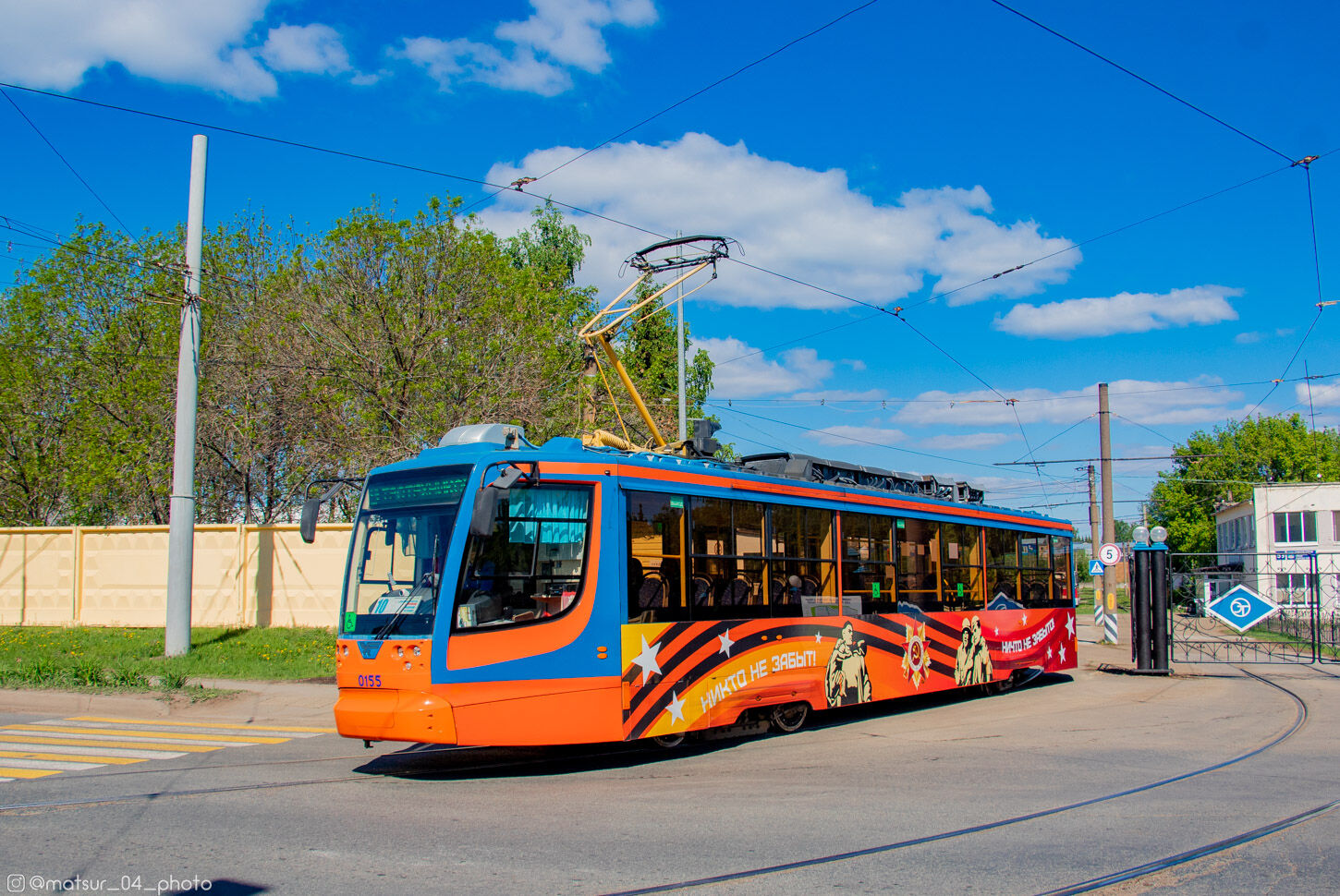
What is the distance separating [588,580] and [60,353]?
22.6 metres

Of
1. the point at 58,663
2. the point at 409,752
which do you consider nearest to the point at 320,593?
the point at 58,663

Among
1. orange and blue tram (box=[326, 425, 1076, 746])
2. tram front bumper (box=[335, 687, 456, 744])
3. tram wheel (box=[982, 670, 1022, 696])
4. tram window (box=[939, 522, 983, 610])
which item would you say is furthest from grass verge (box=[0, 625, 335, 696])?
tram wheel (box=[982, 670, 1022, 696])

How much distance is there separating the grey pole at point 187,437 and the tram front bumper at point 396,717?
8.99m

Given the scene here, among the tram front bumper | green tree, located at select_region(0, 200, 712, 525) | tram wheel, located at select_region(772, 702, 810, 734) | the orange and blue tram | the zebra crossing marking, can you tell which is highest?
green tree, located at select_region(0, 200, 712, 525)

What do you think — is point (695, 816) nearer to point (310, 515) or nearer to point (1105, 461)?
point (310, 515)

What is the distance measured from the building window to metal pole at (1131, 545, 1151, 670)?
39.9 m

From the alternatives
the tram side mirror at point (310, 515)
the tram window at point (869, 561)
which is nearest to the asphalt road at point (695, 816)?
the tram window at point (869, 561)

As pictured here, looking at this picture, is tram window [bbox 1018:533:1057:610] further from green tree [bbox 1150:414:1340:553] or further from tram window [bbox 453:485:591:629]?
green tree [bbox 1150:414:1340:553]

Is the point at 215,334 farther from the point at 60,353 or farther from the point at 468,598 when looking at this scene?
the point at 468,598

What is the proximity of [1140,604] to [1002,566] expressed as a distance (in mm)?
5342

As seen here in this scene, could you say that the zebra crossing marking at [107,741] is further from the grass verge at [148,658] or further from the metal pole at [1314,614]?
the metal pole at [1314,614]

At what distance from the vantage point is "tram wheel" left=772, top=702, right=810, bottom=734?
36.6 feet

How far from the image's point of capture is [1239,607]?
20.1m

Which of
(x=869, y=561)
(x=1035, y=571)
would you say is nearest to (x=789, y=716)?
(x=869, y=561)
